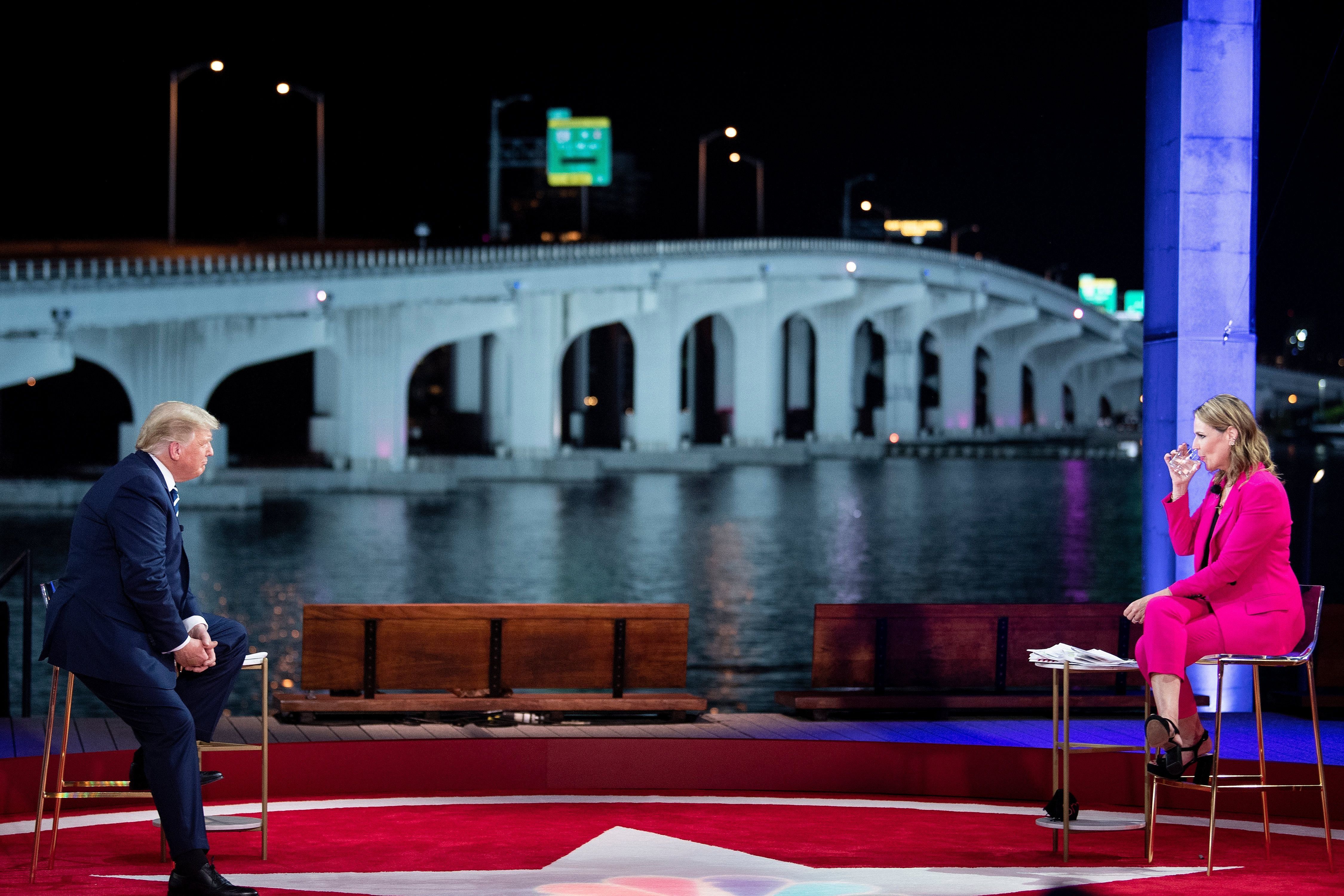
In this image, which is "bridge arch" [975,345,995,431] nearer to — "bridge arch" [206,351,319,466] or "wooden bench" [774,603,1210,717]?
"bridge arch" [206,351,319,466]

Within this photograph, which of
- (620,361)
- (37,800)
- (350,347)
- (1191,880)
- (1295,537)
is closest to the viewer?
(1191,880)

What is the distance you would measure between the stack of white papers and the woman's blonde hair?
2.93 ft

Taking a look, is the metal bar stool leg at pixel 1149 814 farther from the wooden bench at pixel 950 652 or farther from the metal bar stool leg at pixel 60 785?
the metal bar stool leg at pixel 60 785

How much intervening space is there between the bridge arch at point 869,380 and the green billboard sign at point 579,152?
28300mm

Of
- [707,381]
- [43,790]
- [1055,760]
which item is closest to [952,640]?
[1055,760]

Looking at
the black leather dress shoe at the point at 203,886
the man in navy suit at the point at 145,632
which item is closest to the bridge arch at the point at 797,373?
the man in navy suit at the point at 145,632

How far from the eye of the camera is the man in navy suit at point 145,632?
18.5ft

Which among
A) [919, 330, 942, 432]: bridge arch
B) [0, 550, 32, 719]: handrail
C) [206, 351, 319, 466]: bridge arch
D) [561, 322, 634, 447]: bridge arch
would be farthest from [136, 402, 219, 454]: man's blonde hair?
[919, 330, 942, 432]: bridge arch

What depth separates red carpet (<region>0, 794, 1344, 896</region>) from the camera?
5965mm

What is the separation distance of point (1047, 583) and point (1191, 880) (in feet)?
69.4

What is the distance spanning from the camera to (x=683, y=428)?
7844 cm

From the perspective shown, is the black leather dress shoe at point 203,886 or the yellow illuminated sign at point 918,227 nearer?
the black leather dress shoe at point 203,886

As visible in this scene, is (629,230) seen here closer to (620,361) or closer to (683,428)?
(620,361)

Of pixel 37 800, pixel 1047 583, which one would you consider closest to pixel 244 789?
pixel 37 800
